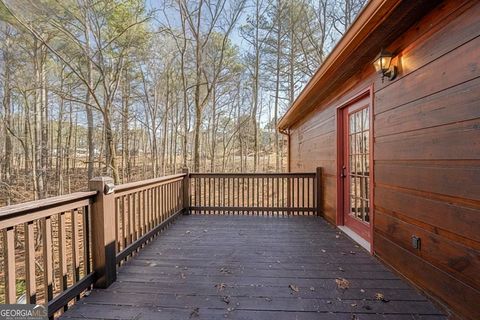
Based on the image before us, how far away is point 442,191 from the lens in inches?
72.1

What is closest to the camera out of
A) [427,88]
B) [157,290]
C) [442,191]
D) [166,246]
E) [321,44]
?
[442,191]

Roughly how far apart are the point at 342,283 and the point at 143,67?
1080cm

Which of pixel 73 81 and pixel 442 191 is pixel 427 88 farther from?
pixel 73 81

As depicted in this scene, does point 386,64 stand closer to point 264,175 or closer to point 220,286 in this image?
point 220,286

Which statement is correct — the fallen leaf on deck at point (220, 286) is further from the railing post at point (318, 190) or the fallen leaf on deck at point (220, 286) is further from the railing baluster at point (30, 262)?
the railing post at point (318, 190)

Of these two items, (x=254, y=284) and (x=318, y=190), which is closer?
(x=254, y=284)

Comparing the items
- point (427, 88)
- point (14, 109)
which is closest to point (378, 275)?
point (427, 88)

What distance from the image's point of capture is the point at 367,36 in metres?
2.29

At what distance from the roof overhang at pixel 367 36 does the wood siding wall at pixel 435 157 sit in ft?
0.36

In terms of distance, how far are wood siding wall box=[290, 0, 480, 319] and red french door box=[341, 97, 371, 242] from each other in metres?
0.42

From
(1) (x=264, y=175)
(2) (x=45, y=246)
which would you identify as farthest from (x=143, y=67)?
(2) (x=45, y=246)

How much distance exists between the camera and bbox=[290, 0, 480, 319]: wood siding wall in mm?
1600

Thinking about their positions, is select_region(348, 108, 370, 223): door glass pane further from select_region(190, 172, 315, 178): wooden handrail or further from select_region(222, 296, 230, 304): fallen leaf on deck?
select_region(222, 296, 230, 304): fallen leaf on deck

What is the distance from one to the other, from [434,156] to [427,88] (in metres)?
0.53
